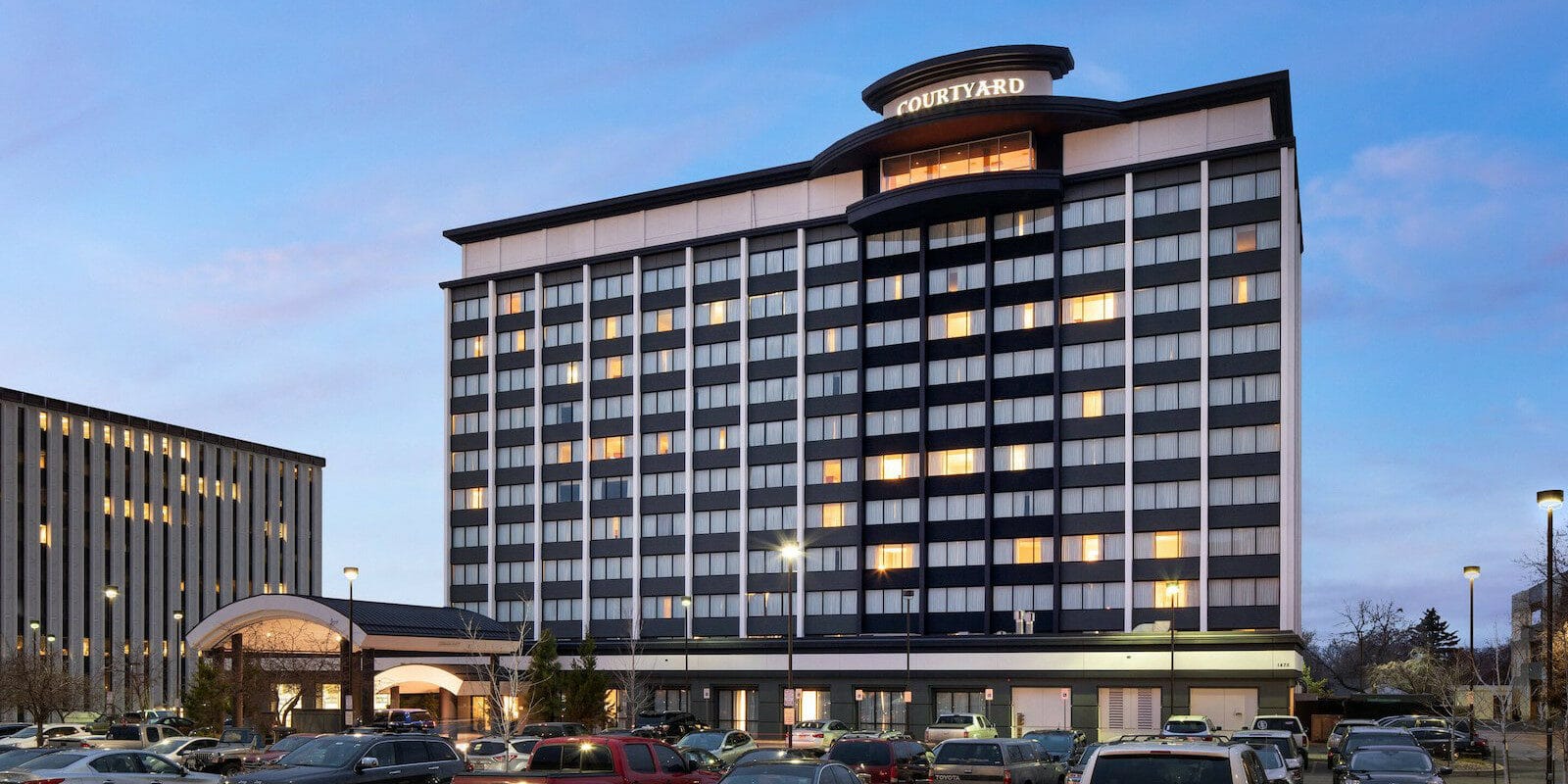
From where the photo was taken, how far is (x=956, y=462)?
93.7 m

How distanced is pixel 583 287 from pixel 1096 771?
98022 millimetres

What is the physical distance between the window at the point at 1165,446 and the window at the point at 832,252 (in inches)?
946

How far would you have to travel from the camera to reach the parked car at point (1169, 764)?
1445 centimetres

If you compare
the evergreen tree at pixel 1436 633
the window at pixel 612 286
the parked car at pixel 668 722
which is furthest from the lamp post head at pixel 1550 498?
the evergreen tree at pixel 1436 633

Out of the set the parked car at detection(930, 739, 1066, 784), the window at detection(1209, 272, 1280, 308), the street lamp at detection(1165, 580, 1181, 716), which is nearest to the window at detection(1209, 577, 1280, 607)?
the street lamp at detection(1165, 580, 1181, 716)

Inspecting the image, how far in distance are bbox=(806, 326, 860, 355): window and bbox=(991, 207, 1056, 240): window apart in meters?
12.1

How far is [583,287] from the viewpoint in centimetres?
11006

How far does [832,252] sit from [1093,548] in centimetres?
2818

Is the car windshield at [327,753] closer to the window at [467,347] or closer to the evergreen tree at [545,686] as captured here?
the evergreen tree at [545,686]

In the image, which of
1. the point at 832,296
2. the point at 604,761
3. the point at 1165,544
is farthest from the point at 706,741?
the point at 832,296

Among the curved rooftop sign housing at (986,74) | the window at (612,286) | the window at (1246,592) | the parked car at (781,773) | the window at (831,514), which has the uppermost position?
the curved rooftop sign housing at (986,74)

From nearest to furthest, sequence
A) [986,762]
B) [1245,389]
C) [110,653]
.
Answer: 1. [986,762]
2. [1245,389]
3. [110,653]

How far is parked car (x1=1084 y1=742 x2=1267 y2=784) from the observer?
47.4 ft

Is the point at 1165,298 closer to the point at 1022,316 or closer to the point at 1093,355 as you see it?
the point at 1093,355
